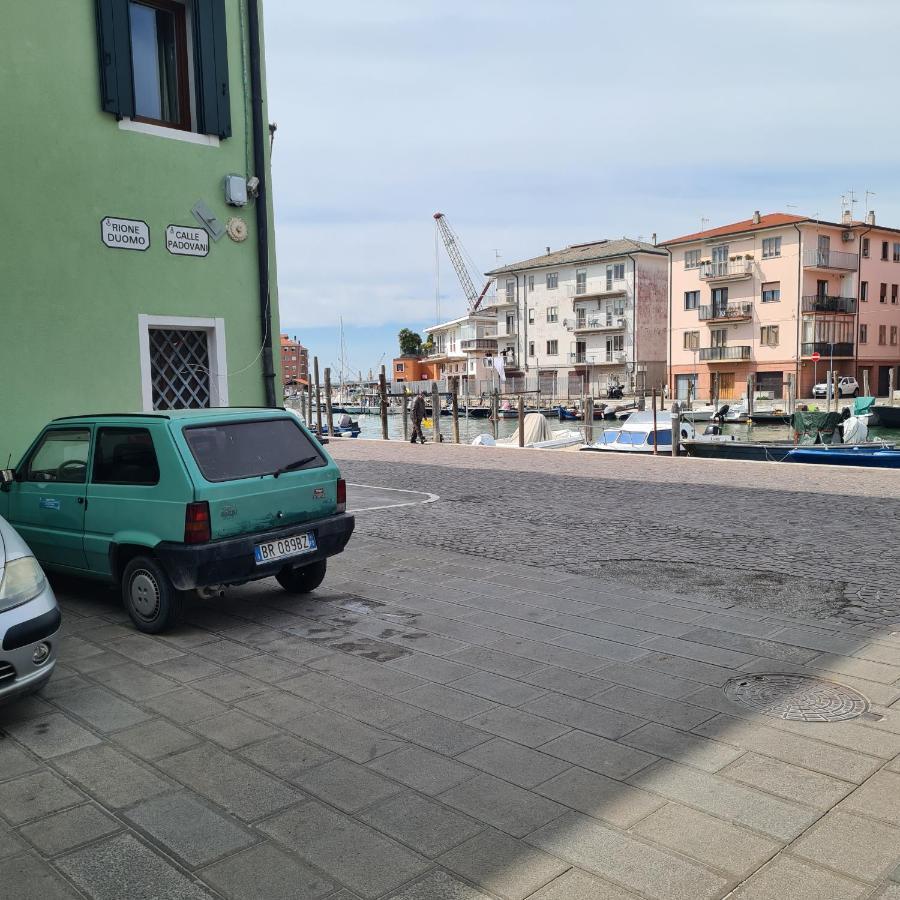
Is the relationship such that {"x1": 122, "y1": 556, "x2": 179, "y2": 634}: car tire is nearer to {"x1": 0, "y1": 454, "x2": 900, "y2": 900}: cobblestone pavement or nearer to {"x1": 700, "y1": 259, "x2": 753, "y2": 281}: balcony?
{"x1": 0, "y1": 454, "x2": 900, "y2": 900}: cobblestone pavement

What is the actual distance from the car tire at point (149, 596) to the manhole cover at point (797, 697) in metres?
3.77

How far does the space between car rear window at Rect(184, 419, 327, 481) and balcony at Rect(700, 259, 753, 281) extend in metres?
59.9

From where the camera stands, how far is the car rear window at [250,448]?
6.00 meters

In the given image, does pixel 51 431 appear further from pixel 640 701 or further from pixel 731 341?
pixel 731 341

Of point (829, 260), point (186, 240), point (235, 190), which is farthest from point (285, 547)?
point (829, 260)

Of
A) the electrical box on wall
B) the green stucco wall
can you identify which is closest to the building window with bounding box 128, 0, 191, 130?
the green stucco wall

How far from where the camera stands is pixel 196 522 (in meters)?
5.72

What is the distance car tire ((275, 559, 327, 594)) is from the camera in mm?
7176

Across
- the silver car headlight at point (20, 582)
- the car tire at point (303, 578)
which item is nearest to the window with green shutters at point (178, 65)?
the car tire at point (303, 578)

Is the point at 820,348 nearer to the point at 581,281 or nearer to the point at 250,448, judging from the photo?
the point at 581,281

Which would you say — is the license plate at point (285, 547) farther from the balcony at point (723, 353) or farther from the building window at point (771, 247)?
the building window at point (771, 247)

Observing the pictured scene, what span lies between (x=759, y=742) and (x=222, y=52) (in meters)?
9.72

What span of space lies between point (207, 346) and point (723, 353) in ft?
188

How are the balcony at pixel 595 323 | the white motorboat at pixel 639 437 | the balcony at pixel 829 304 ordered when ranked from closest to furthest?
1. the white motorboat at pixel 639 437
2. the balcony at pixel 829 304
3. the balcony at pixel 595 323
